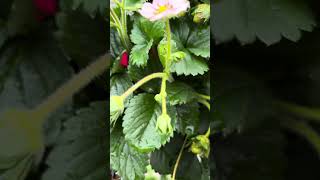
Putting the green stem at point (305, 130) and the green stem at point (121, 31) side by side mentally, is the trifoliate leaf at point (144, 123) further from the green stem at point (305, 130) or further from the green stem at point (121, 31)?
the green stem at point (305, 130)

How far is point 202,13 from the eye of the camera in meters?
0.54

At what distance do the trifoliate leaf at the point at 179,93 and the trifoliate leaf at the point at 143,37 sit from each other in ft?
0.15

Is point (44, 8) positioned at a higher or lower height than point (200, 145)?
higher

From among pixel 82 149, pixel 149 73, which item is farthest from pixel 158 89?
pixel 82 149

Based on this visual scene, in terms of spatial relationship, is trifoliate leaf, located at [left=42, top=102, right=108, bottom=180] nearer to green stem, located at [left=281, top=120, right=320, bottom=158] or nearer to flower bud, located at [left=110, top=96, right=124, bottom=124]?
flower bud, located at [left=110, top=96, right=124, bottom=124]

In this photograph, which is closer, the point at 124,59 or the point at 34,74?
the point at 34,74

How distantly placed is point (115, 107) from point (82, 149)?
12 cm

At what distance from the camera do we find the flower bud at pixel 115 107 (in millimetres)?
536

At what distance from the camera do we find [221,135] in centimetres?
41

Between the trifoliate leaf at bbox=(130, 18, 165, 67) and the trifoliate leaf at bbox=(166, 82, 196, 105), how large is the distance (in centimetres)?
4

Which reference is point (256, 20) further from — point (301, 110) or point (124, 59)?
point (124, 59)

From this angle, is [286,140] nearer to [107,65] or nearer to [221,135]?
[221,135]

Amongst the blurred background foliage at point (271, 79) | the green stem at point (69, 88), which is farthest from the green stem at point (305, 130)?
the green stem at point (69, 88)

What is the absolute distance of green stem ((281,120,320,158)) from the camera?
357 millimetres
